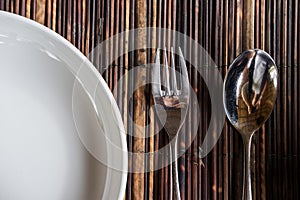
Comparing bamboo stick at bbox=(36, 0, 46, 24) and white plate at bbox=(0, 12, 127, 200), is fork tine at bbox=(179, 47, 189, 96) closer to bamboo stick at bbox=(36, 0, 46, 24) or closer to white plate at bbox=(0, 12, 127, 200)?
white plate at bbox=(0, 12, 127, 200)

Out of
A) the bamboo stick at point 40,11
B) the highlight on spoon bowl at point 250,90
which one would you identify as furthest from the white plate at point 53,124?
the highlight on spoon bowl at point 250,90

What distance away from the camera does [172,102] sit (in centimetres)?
85

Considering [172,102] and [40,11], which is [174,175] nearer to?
[172,102]

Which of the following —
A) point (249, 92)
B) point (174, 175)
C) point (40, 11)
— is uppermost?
point (40, 11)

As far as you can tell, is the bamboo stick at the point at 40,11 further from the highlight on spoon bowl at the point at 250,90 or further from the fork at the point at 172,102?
the highlight on spoon bowl at the point at 250,90

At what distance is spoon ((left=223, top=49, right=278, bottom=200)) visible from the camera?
844 mm

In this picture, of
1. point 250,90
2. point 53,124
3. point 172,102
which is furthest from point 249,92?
point 53,124

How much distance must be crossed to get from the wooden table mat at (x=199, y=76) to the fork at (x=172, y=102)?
2 centimetres

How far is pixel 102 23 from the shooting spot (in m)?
0.87

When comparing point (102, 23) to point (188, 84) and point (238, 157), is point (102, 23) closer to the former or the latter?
point (188, 84)

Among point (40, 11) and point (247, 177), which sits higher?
point (40, 11)

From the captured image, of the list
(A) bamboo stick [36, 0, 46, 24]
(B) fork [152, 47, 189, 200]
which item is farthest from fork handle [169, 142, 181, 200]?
(A) bamboo stick [36, 0, 46, 24]

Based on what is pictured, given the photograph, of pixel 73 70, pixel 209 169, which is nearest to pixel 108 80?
pixel 73 70

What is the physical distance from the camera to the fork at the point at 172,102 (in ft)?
2.80
